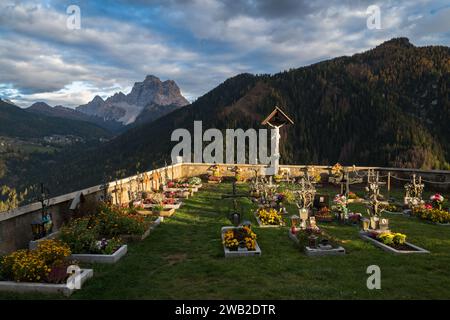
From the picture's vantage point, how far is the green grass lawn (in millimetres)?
9273

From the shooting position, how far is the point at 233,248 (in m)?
13.0

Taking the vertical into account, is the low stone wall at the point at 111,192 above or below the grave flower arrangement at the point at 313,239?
above

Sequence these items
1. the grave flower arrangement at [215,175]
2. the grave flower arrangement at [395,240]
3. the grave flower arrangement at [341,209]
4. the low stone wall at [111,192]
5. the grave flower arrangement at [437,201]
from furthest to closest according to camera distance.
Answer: the grave flower arrangement at [215,175] → the grave flower arrangement at [437,201] → the grave flower arrangement at [341,209] → the grave flower arrangement at [395,240] → the low stone wall at [111,192]

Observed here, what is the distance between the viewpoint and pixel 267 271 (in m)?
11.0

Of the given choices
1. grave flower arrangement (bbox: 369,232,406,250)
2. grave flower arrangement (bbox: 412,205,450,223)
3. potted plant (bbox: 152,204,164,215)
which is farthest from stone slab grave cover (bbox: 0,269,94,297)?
grave flower arrangement (bbox: 412,205,450,223)

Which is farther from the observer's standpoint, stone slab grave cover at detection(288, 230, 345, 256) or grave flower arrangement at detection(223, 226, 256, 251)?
grave flower arrangement at detection(223, 226, 256, 251)

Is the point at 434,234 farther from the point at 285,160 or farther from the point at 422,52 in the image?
the point at 422,52

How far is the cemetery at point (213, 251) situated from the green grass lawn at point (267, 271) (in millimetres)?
35

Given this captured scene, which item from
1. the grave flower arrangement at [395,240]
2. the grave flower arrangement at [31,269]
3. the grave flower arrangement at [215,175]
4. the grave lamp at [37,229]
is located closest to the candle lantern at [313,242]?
the grave flower arrangement at [395,240]

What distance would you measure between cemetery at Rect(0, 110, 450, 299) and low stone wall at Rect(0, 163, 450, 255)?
0.06 meters

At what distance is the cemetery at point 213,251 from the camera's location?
31.5 ft

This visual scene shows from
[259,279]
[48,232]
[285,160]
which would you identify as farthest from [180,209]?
[285,160]

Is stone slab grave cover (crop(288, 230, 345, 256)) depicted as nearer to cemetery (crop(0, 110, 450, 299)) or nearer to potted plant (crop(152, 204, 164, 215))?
cemetery (crop(0, 110, 450, 299))

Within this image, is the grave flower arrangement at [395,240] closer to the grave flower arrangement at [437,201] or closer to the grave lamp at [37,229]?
the grave flower arrangement at [437,201]
